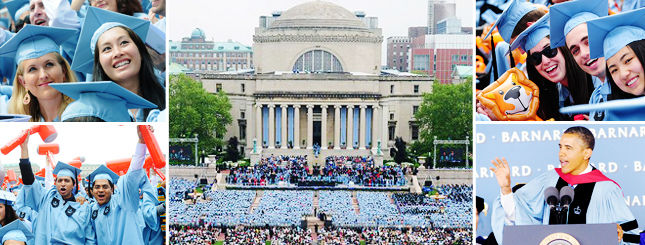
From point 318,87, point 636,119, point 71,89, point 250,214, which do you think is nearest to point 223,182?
point 250,214

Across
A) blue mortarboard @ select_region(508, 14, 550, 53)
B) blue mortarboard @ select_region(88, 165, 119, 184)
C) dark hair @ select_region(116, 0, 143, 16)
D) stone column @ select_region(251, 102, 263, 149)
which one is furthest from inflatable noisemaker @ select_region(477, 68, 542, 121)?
blue mortarboard @ select_region(88, 165, 119, 184)

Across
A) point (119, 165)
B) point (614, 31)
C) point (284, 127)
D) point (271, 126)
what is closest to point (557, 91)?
point (614, 31)

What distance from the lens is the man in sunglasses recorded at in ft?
21.2

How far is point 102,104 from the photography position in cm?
668

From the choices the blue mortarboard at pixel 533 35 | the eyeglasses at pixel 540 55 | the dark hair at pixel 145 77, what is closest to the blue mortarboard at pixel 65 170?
the dark hair at pixel 145 77

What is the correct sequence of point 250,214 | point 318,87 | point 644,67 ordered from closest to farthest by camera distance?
point 644,67
point 250,214
point 318,87

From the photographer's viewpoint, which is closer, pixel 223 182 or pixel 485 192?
pixel 485 192

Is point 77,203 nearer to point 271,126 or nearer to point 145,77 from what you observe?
point 145,77

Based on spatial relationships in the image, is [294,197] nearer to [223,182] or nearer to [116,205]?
[223,182]

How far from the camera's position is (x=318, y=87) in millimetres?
8797

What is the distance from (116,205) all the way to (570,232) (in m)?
4.67

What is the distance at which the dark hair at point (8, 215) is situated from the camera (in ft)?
22.4

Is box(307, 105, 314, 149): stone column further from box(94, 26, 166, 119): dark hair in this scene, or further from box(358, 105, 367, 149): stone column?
box(94, 26, 166, 119): dark hair

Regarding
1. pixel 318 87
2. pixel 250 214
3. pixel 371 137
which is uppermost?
pixel 318 87
